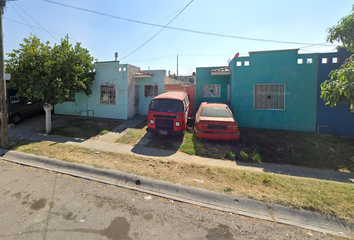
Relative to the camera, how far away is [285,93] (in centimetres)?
888

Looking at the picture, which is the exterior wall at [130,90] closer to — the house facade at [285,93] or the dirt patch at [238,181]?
the dirt patch at [238,181]

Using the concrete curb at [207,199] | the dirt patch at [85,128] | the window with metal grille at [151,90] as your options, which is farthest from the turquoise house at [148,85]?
the concrete curb at [207,199]

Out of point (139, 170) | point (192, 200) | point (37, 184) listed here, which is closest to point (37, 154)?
point (37, 184)

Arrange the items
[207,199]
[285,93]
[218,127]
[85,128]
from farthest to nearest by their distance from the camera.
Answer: [85,128], [285,93], [218,127], [207,199]

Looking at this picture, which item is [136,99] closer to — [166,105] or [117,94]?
[117,94]

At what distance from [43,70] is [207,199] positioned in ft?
30.7

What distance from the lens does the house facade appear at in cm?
830

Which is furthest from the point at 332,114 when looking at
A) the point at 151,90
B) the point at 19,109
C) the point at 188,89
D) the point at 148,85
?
the point at 19,109

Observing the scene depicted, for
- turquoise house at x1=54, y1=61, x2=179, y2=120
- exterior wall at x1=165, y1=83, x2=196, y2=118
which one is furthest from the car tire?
exterior wall at x1=165, y1=83, x2=196, y2=118

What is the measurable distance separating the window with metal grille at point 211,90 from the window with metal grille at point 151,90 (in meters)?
3.29

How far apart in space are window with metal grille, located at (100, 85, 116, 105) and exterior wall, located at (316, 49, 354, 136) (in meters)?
11.4

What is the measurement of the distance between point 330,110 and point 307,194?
23.0 ft

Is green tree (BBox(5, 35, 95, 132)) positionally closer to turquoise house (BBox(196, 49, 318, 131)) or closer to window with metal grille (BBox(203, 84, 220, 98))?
window with metal grille (BBox(203, 84, 220, 98))

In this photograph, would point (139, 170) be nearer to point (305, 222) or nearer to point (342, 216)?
point (305, 222)
